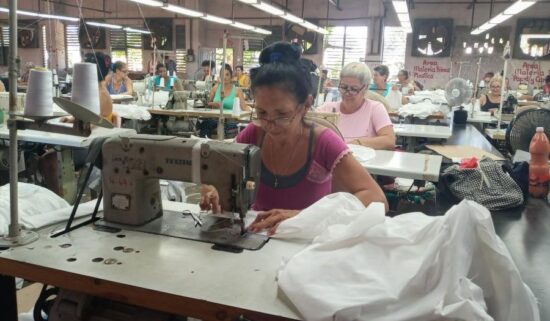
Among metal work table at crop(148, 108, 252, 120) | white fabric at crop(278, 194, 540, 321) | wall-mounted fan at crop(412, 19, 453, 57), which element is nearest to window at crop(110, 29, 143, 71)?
wall-mounted fan at crop(412, 19, 453, 57)

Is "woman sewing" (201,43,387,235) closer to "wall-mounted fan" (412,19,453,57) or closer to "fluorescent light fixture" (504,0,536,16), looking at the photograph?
"fluorescent light fixture" (504,0,536,16)

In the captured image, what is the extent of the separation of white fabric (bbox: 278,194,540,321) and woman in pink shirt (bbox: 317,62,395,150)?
2.20 metres

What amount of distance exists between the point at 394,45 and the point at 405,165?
1103 cm

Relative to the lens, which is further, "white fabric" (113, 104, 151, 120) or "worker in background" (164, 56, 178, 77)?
"worker in background" (164, 56, 178, 77)

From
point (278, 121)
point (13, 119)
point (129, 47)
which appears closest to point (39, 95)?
point (13, 119)

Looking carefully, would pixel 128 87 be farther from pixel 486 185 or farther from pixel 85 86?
pixel 486 185

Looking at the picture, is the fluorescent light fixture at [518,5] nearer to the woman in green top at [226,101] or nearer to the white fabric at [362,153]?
the woman in green top at [226,101]

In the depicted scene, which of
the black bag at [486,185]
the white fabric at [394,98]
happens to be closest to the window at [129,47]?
the white fabric at [394,98]

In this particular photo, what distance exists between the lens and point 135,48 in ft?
47.3

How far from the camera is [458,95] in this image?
523cm

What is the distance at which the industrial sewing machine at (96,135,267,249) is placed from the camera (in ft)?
4.29

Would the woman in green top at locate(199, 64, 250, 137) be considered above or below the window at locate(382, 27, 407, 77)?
below

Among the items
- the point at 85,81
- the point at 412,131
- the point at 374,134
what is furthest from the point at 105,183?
the point at 412,131

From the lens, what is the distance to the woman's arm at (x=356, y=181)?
61.3 inches
